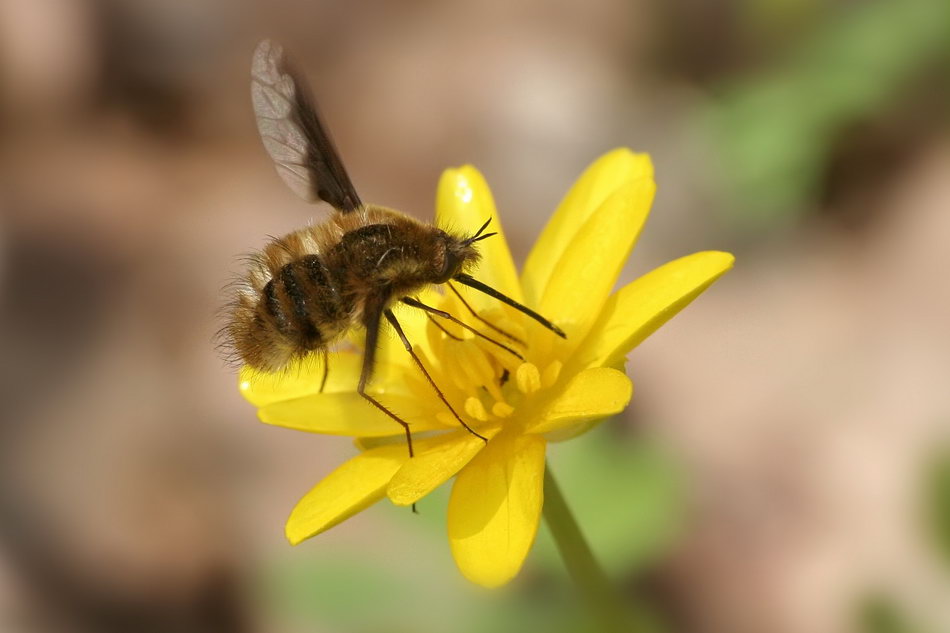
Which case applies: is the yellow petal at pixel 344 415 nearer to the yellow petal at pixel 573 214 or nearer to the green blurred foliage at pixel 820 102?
the yellow petal at pixel 573 214

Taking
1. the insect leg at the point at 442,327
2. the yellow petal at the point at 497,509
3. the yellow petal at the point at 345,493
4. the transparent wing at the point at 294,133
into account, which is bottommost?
the yellow petal at the point at 497,509

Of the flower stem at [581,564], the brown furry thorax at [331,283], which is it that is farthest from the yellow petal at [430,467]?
the brown furry thorax at [331,283]

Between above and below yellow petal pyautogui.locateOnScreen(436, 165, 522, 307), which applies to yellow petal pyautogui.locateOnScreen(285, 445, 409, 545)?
below

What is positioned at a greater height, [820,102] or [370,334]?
[370,334]

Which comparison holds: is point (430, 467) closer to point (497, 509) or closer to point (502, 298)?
point (497, 509)

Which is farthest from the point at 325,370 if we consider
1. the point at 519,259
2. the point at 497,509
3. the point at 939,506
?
the point at 519,259

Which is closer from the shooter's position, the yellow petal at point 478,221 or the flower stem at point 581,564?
the flower stem at point 581,564

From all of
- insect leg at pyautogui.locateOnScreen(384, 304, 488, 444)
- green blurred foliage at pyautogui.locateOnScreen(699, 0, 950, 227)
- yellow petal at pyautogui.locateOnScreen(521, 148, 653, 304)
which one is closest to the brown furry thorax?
insect leg at pyautogui.locateOnScreen(384, 304, 488, 444)

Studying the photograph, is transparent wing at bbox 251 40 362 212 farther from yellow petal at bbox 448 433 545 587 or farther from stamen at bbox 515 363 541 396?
yellow petal at bbox 448 433 545 587
